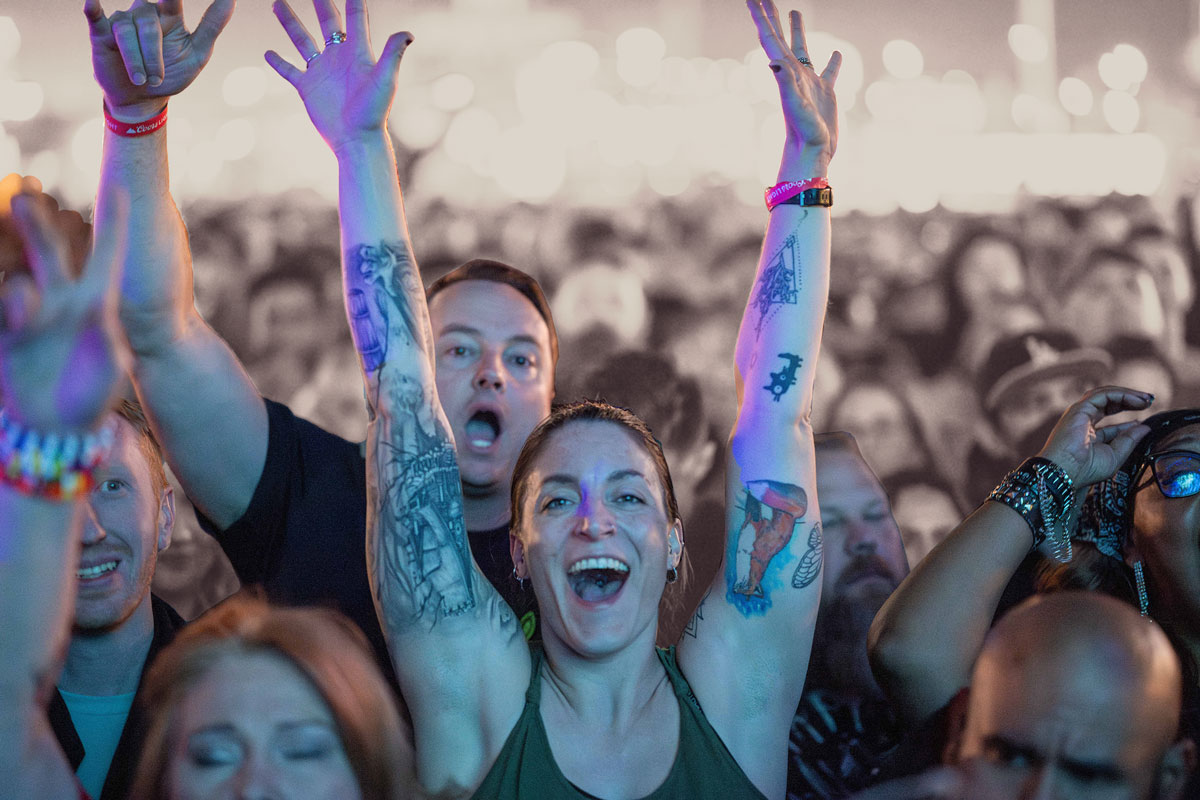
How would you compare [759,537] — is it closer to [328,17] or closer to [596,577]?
[596,577]

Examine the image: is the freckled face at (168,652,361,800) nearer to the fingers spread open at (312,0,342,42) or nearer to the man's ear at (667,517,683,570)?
the man's ear at (667,517,683,570)

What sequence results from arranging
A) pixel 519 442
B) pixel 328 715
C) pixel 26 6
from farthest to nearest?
pixel 26 6 → pixel 519 442 → pixel 328 715

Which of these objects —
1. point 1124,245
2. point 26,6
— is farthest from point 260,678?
point 1124,245

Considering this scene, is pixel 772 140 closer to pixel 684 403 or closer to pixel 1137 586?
pixel 684 403

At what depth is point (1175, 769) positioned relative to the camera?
120 cm

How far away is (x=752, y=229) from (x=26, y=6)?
2.38 metres

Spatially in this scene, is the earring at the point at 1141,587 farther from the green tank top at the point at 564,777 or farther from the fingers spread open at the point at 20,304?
the fingers spread open at the point at 20,304

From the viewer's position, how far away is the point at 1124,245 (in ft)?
12.6

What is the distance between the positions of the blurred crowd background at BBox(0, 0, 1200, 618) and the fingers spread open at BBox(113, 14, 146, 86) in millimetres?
2191

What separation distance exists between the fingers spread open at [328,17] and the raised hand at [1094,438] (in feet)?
3.97

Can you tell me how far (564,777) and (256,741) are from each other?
1.39 feet

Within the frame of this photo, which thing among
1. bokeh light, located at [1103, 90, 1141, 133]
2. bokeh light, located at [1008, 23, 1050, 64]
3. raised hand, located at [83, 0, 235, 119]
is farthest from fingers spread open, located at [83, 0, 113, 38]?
bokeh light, located at [1103, 90, 1141, 133]

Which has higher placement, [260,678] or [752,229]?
[752,229]

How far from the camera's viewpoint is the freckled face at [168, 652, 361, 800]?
1179mm
